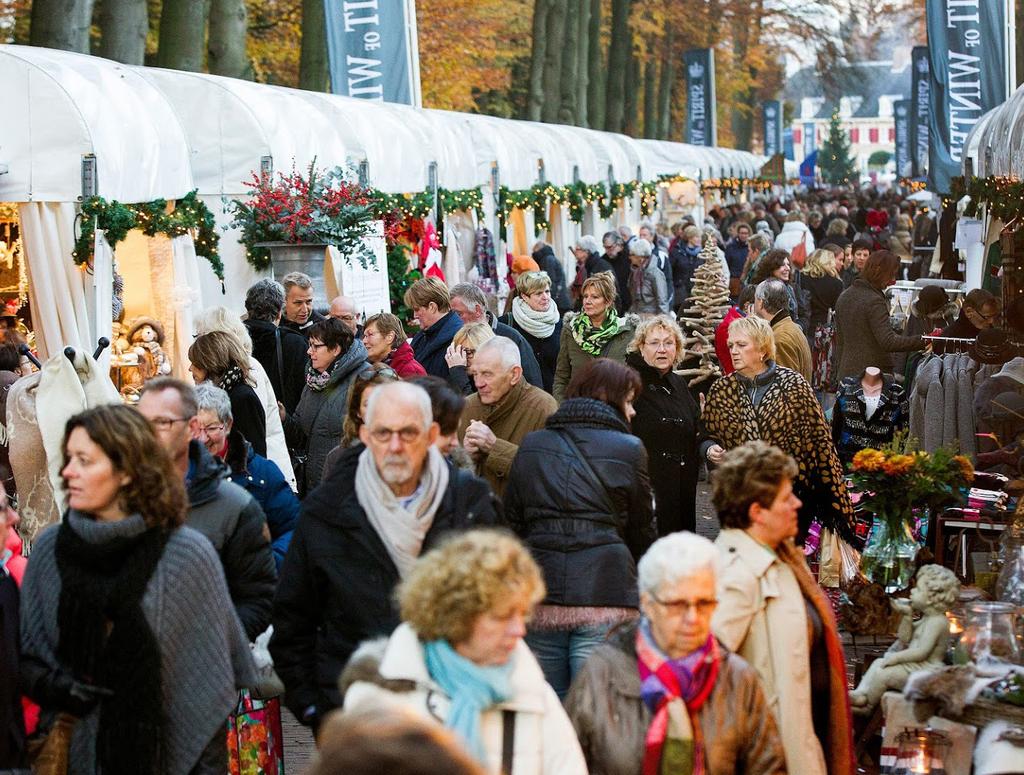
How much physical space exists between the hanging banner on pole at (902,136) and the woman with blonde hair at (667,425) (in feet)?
235

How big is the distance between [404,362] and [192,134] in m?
6.15

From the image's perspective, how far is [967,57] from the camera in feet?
69.8

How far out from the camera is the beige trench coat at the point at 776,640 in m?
4.95

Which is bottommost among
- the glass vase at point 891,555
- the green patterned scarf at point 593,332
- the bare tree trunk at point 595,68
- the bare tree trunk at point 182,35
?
the glass vase at point 891,555

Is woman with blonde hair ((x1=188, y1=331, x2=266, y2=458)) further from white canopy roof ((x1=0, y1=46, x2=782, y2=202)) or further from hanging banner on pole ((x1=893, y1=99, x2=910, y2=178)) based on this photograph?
hanging banner on pole ((x1=893, y1=99, x2=910, y2=178))

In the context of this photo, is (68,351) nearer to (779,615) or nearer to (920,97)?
(779,615)

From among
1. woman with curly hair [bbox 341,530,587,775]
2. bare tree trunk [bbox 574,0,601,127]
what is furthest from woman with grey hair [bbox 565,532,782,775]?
bare tree trunk [bbox 574,0,601,127]

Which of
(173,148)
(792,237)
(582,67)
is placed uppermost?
(582,67)

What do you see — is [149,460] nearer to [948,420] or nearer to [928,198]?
[948,420]

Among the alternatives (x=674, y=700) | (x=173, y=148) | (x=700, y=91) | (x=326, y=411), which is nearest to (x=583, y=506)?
(x=674, y=700)

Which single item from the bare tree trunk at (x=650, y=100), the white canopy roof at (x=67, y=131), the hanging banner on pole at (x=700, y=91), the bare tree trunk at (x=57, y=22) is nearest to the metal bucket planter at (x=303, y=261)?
the white canopy roof at (x=67, y=131)

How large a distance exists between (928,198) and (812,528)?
39.3 meters

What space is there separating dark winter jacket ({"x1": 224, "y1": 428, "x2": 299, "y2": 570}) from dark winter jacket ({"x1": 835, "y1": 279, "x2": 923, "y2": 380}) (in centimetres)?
674

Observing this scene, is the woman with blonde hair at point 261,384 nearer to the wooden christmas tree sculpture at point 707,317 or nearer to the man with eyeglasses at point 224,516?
the man with eyeglasses at point 224,516
